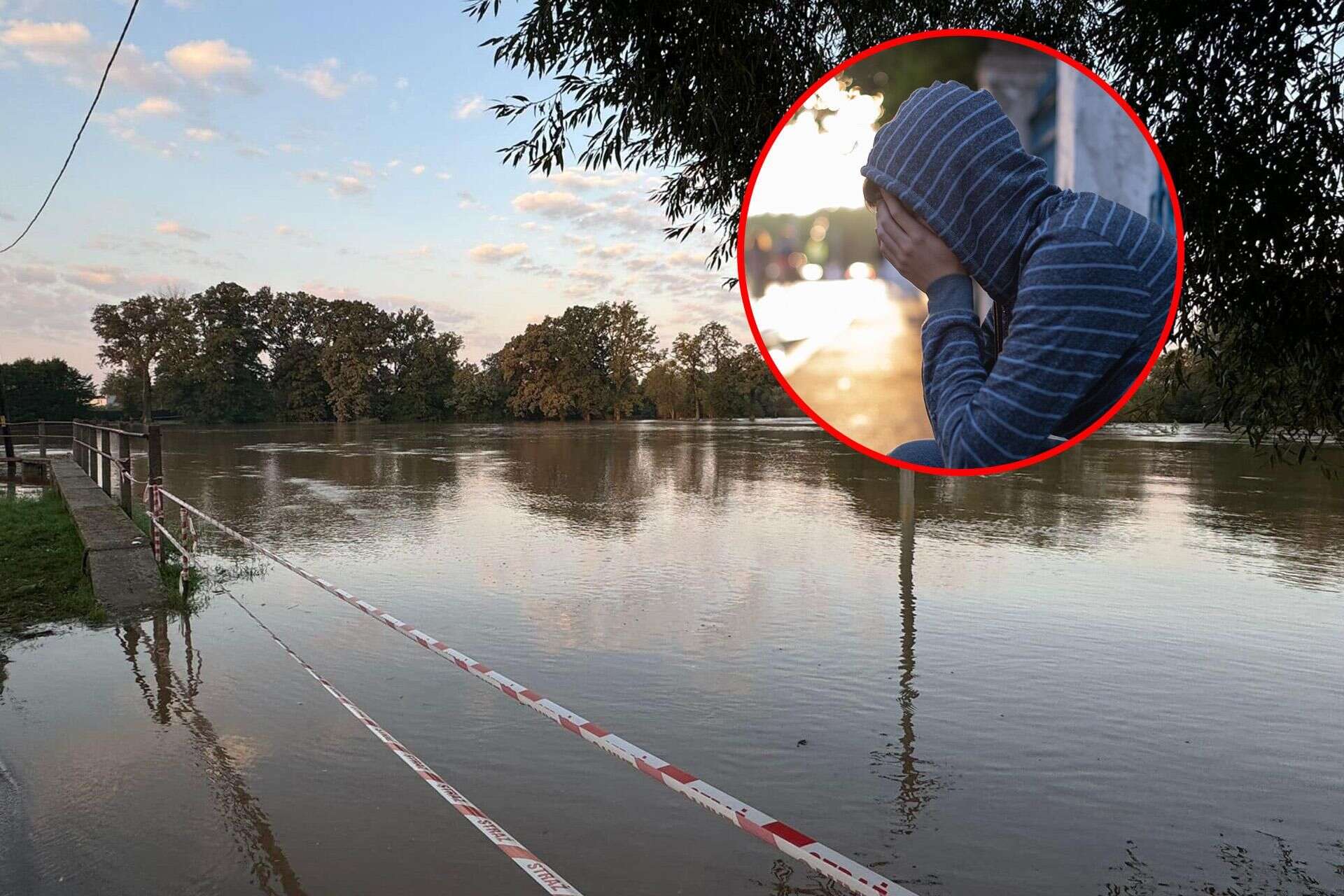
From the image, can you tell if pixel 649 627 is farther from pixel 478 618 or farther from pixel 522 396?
pixel 522 396

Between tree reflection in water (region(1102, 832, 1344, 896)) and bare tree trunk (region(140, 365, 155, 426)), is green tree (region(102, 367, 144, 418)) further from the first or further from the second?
tree reflection in water (region(1102, 832, 1344, 896))

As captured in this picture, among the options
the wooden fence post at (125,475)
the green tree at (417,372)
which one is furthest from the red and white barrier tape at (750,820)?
the green tree at (417,372)

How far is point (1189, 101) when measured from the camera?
2131mm

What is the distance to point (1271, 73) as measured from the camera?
2.26 m

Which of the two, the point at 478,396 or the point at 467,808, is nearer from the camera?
the point at 467,808

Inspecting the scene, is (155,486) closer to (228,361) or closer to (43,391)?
(43,391)

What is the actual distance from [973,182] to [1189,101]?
1.63m

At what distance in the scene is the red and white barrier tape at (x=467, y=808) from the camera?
3.44 metres

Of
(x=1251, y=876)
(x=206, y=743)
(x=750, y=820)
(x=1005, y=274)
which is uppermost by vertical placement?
(x=1005, y=274)

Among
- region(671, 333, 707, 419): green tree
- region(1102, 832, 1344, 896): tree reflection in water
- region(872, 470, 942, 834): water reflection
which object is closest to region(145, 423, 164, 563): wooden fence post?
region(872, 470, 942, 834): water reflection

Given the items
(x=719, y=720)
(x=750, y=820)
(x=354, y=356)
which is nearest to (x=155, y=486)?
(x=719, y=720)

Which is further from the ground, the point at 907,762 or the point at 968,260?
the point at 968,260

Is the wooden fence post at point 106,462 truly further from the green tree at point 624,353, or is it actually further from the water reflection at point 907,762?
the green tree at point 624,353

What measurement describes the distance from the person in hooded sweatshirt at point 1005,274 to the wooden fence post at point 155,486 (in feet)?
33.3
